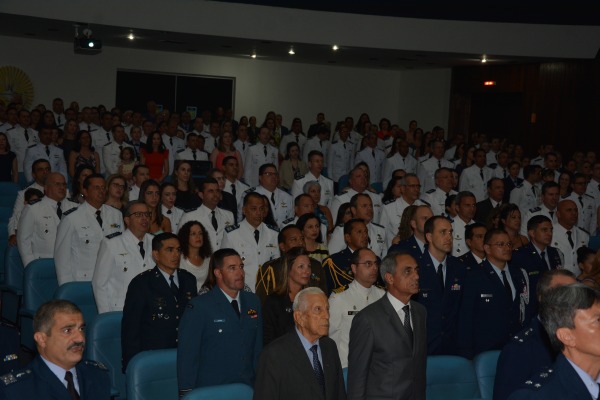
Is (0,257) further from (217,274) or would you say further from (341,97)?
(341,97)

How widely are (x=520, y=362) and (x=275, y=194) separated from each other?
5585 millimetres

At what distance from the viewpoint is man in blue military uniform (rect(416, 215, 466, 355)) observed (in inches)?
227

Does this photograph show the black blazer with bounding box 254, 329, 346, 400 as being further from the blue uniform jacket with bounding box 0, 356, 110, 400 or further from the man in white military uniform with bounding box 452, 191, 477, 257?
the man in white military uniform with bounding box 452, 191, 477, 257

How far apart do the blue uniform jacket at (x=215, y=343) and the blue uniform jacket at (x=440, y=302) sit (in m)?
1.43

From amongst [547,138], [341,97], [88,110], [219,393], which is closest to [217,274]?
[219,393]

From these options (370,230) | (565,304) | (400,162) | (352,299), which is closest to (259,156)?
(400,162)

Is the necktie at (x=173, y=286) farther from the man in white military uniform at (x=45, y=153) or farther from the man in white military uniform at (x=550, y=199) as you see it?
the man in white military uniform at (x=45, y=153)

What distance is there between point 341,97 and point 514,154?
5569 millimetres

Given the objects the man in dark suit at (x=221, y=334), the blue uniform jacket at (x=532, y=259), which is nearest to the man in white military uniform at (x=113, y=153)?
the blue uniform jacket at (x=532, y=259)

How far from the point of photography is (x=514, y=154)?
14492 millimetres

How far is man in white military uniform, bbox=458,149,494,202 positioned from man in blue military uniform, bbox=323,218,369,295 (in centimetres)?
593

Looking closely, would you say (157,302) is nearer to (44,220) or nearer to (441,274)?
(441,274)

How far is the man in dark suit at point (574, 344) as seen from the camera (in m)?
2.77

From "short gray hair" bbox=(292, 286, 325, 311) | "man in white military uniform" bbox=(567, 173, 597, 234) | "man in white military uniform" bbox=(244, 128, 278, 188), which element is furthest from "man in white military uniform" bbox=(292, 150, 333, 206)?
"short gray hair" bbox=(292, 286, 325, 311)
